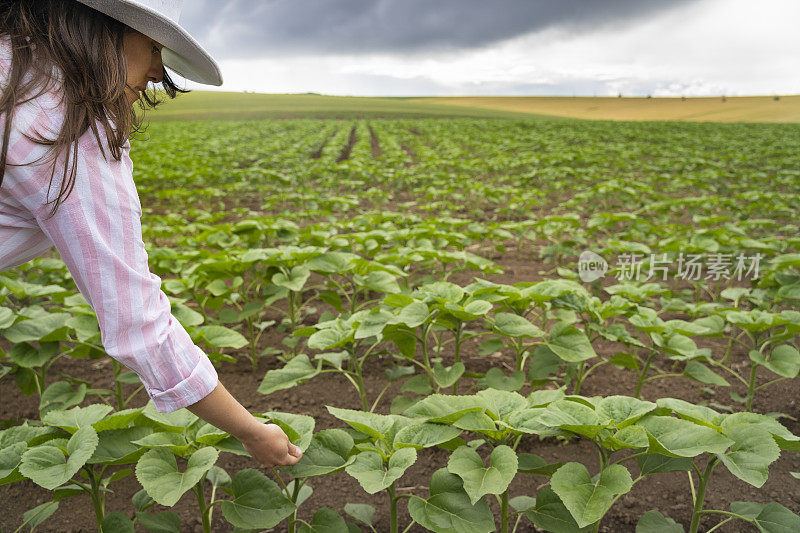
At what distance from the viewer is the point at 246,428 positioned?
123cm

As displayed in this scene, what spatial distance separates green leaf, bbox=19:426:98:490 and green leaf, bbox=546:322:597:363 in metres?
1.54

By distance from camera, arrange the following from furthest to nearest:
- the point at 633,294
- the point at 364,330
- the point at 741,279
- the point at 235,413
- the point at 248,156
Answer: the point at 248,156, the point at 741,279, the point at 633,294, the point at 364,330, the point at 235,413

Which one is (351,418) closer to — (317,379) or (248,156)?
(317,379)

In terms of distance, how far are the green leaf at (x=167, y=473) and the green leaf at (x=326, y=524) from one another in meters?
0.40

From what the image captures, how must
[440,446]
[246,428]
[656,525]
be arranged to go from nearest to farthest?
[246,428], [440,446], [656,525]

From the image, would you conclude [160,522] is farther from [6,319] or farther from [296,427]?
[6,319]

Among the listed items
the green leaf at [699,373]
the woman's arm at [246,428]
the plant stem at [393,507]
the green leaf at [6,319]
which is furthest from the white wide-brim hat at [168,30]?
the green leaf at [699,373]

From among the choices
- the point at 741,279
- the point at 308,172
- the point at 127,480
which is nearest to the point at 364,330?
the point at 127,480

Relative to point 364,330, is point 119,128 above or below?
above

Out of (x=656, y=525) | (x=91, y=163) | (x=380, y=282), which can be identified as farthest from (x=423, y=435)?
(x=380, y=282)

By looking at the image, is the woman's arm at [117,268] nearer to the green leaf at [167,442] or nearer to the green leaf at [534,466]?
the green leaf at [167,442]

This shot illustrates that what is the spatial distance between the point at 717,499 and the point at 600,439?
1.17 m

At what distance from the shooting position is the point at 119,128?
104 centimetres

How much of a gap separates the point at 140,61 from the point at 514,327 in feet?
4.92
